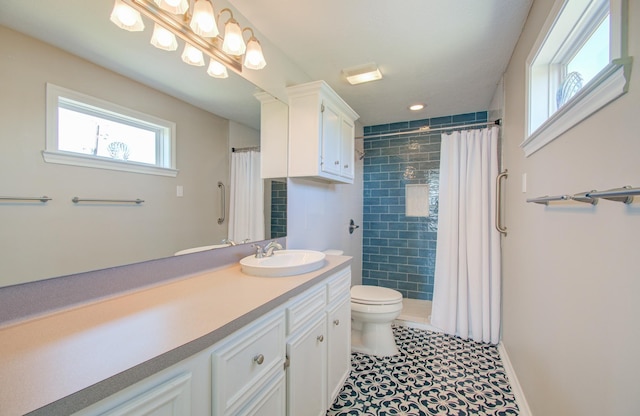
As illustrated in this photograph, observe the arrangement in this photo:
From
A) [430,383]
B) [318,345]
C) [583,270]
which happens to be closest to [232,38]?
[318,345]

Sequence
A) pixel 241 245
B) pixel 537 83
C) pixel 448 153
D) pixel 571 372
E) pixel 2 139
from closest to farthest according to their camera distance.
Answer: pixel 2 139 → pixel 571 372 → pixel 537 83 → pixel 241 245 → pixel 448 153

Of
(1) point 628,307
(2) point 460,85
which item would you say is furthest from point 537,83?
(1) point 628,307

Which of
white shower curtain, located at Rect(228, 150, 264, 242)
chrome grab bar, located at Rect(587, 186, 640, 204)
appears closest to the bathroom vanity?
white shower curtain, located at Rect(228, 150, 264, 242)

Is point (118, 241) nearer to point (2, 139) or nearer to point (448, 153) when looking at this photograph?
point (2, 139)

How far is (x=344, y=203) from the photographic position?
9.70 feet

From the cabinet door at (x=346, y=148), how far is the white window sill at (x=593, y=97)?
139 cm

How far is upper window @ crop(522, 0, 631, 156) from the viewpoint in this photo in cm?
71

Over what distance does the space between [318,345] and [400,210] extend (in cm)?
239

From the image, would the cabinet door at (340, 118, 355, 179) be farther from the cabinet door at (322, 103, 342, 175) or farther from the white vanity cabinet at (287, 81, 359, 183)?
the white vanity cabinet at (287, 81, 359, 183)

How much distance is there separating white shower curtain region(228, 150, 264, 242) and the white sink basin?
6.8 inches

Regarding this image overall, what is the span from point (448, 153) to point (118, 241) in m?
2.74

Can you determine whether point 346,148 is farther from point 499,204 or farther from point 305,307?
point 305,307

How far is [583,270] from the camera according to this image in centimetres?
91

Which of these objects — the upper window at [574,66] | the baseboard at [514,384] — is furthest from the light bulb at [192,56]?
the baseboard at [514,384]
